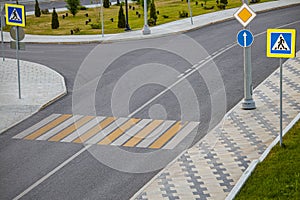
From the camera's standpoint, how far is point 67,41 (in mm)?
34719

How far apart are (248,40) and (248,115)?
2.11 m

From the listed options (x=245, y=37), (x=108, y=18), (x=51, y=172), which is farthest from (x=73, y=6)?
(x=51, y=172)


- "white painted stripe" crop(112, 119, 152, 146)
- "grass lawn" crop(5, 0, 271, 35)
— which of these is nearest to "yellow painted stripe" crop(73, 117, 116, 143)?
"white painted stripe" crop(112, 119, 152, 146)

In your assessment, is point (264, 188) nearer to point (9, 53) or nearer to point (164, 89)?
point (164, 89)

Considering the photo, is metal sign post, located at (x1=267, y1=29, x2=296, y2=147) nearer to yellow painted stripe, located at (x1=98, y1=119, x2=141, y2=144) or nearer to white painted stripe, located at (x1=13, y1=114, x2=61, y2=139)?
yellow painted stripe, located at (x1=98, y1=119, x2=141, y2=144)

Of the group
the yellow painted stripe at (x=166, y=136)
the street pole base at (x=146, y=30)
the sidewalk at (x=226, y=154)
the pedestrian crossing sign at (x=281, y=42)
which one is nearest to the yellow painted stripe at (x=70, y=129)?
the yellow painted stripe at (x=166, y=136)

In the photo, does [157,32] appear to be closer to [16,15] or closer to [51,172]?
[16,15]

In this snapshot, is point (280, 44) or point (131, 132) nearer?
point (280, 44)

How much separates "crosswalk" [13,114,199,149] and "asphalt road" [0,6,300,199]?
383 millimetres

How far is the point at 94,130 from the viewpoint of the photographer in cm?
1841

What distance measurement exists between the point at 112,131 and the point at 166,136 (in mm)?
1573

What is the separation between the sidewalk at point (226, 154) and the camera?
13828 mm

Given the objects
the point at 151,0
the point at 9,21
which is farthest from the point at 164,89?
the point at 151,0

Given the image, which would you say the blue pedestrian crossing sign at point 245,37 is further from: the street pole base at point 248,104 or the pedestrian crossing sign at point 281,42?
the pedestrian crossing sign at point 281,42
